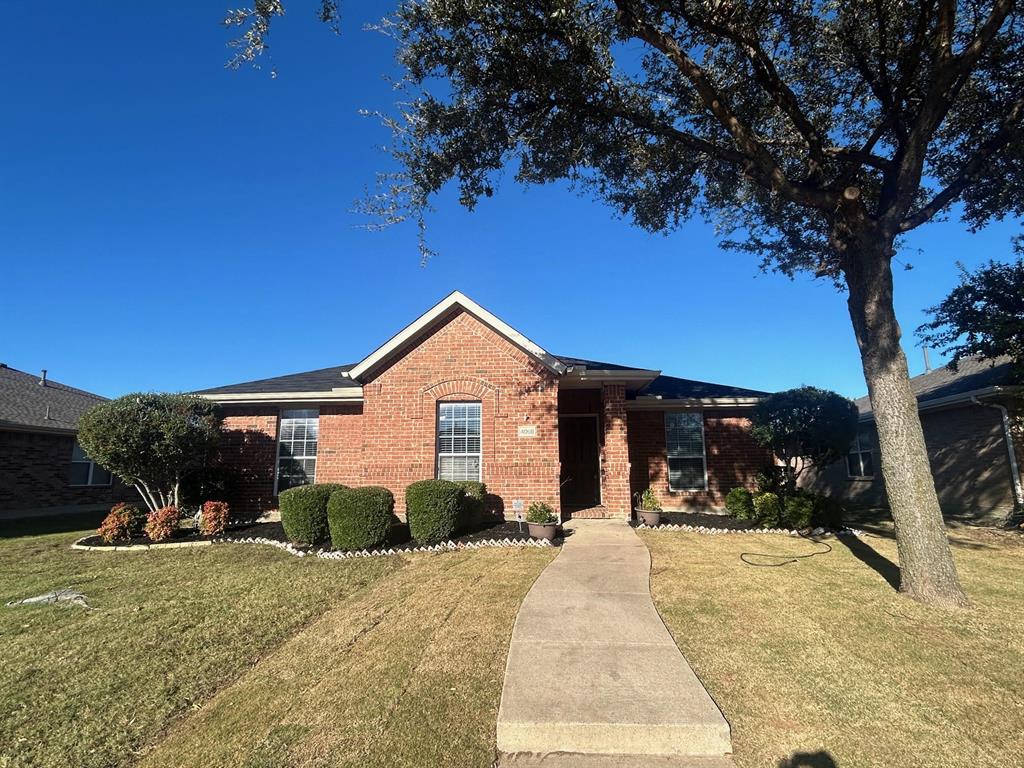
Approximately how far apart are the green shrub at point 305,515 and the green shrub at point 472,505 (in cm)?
262

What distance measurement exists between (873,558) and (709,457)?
5668 millimetres

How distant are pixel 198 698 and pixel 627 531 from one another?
7.77 metres

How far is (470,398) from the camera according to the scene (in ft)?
38.6

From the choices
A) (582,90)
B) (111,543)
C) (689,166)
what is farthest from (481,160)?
(111,543)

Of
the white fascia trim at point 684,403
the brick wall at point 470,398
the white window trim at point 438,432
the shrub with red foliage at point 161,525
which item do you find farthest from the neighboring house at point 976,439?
the shrub with red foliage at point 161,525

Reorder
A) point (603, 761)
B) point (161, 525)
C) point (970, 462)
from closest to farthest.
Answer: point (603, 761), point (161, 525), point (970, 462)

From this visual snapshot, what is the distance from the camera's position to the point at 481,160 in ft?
30.8

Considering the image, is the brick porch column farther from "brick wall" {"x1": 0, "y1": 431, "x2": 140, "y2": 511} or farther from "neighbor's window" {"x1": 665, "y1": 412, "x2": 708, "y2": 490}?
"brick wall" {"x1": 0, "y1": 431, "x2": 140, "y2": 511}

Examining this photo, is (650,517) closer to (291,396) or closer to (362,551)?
(362,551)

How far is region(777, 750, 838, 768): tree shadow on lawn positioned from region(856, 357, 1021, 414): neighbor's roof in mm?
10356

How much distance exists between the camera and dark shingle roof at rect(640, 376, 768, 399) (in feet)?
44.9

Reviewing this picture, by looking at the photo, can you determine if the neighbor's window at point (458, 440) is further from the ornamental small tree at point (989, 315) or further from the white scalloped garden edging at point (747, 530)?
the ornamental small tree at point (989, 315)

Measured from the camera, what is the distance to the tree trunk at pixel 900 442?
6039 mm

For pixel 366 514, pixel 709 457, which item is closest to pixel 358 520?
pixel 366 514
